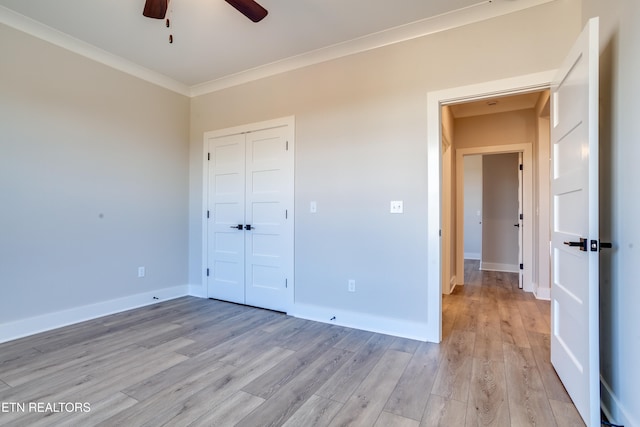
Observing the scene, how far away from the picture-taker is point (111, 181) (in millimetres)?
3387

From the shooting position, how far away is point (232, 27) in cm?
276

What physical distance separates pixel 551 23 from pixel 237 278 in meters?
3.86

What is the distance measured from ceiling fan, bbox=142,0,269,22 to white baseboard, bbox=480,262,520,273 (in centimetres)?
613

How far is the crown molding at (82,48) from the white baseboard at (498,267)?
20.4 ft

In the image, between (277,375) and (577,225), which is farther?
(277,375)

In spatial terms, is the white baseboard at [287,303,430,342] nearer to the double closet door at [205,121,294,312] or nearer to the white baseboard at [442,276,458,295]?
the double closet door at [205,121,294,312]

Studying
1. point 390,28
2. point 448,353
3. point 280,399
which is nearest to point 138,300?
point 280,399

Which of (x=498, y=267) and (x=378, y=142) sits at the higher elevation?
(x=378, y=142)

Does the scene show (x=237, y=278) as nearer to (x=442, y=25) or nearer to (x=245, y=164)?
(x=245, y=164)

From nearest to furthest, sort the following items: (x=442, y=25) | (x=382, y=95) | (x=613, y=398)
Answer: (x=613, y=398)
(x=442, y=25)
(x=382, y=95)

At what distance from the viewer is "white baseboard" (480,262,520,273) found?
6043 millimetres

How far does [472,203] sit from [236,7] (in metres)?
6.88

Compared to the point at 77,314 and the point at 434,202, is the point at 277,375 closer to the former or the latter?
the point at 434,202

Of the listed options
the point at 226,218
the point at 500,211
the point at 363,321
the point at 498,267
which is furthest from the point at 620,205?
the point at 498,267
